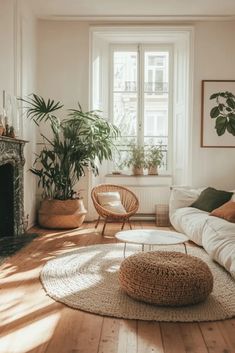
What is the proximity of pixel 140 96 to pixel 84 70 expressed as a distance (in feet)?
3.40

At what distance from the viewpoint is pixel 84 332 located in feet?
7.43

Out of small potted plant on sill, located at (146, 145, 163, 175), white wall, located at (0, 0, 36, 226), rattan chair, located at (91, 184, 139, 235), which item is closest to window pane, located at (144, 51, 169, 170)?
small potted plant on sill, located at (146, 145, 163, 175)

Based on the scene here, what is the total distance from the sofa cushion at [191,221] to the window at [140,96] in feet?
4.99

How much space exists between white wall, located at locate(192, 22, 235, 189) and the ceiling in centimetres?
23

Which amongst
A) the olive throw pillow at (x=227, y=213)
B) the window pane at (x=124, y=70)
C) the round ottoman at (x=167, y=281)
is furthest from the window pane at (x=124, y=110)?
the round ottoman at (x=167, y=281)

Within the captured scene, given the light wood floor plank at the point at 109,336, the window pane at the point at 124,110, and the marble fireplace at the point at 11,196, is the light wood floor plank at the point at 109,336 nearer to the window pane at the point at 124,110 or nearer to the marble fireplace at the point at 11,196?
the marble fireplace at the point at 11,196

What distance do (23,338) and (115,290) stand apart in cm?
92

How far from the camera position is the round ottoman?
2.59m

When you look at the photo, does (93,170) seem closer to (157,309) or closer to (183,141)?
(183,141)

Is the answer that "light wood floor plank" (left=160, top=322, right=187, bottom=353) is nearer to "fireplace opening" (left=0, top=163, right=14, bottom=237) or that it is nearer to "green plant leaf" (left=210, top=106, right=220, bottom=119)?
"fireplace opening" (left=0, top=163, right=14, bottom=237)

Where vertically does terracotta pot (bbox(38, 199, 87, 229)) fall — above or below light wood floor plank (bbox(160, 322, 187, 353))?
above

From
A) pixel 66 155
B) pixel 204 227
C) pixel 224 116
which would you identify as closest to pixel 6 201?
pixel 66 155

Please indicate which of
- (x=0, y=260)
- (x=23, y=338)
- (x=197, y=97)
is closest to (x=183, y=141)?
(x=197, y=97)

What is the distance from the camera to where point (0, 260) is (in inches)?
149
